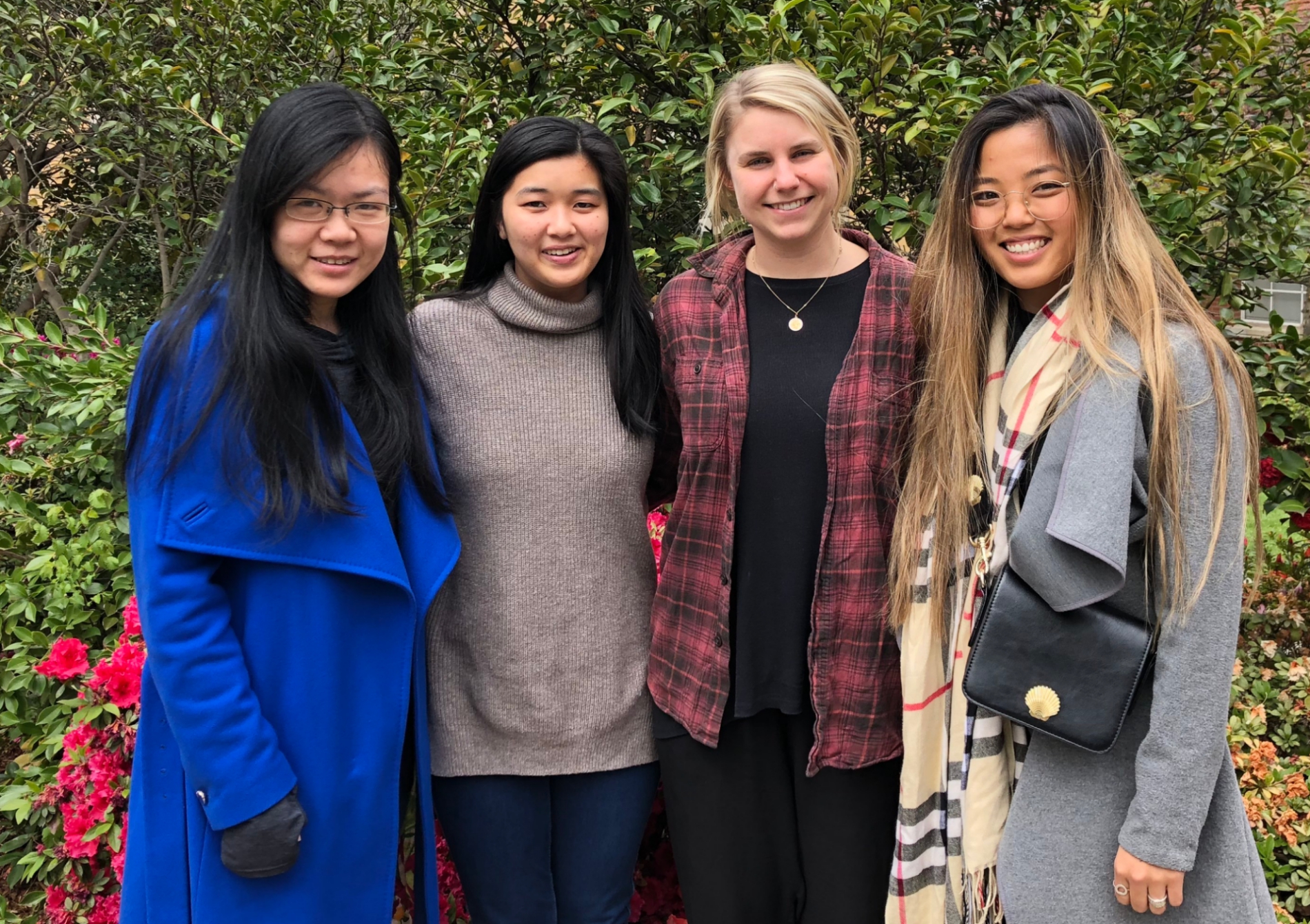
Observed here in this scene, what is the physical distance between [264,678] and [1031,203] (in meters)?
1.56

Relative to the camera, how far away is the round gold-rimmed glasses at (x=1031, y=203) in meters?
1.75

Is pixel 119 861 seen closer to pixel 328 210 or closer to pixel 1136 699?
pixel 328 210

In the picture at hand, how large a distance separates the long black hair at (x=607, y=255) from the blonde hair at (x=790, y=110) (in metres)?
0.22

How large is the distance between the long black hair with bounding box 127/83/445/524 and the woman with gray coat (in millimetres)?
1051

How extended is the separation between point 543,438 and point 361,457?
39cm

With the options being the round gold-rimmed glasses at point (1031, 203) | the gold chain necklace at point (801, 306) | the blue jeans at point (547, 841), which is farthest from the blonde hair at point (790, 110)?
the blue jeans at point (547, 841)

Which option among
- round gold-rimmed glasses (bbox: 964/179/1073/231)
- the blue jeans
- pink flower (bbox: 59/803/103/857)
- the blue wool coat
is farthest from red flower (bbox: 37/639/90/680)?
round gold-rimmed glasses (bbox: 964/179/1073/231)

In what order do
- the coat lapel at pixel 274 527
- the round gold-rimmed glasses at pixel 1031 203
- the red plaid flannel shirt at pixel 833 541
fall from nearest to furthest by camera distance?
1. the coat lapel at pixel 274 527
2. the round gold-rimmed glasses at pixel 1031 203
3. the red plaid flannel shirt at pixel 833 541

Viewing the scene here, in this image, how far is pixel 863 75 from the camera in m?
3.09

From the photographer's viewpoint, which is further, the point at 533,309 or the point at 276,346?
the point at 533,309

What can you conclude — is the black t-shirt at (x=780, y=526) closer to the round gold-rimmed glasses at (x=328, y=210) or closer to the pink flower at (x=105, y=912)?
the round gold-rimmed glasses at (x=328, y=210)

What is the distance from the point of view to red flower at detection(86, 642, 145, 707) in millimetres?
2572

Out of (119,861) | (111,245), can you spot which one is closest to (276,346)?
(119,861)

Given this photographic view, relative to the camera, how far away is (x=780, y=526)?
203 cm
